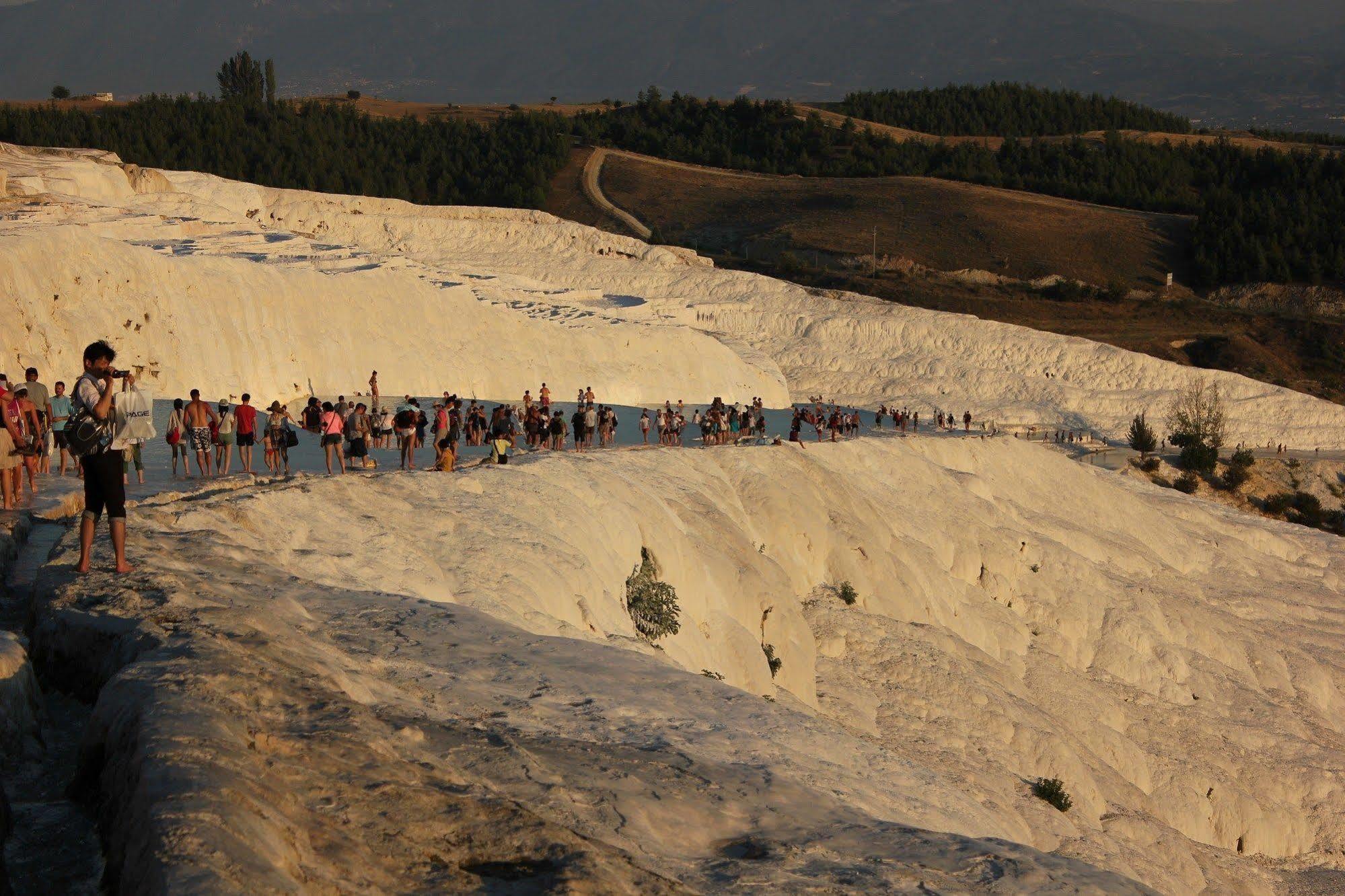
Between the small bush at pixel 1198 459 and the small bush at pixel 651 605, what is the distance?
3675 centimetres

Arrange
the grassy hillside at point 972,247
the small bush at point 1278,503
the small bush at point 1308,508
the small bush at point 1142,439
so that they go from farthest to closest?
the grassy hillside at point 972,247 → the small bush at point 1142,439 → the small bush at point 1278,503 → the small bush at point 1308,508

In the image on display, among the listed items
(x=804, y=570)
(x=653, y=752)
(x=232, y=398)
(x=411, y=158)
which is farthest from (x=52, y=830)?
(x=411, y=158)

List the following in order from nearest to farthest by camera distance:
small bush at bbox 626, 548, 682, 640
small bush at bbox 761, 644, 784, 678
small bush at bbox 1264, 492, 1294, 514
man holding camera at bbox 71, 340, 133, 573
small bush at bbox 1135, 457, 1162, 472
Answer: man holding camera at bbox 71, 340, 133, 573 < small bush at bbox 626, 548, 682, 640 < small bush at bbox 761, 644, 784, 678 < small bush at bbox 1264, 492, 1294, 514 < small bush at bbox 1135, 457, 1162, 472

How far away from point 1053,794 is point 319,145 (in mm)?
58057

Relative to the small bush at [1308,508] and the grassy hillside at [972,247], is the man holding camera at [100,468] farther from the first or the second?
the grassy hillside at [972,247]

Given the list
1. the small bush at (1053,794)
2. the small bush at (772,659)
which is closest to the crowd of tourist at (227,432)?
the small bush at (772,659)

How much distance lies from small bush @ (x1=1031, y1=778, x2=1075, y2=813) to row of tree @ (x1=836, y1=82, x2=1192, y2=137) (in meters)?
93.7

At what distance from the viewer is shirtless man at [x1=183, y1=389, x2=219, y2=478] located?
16.2 m

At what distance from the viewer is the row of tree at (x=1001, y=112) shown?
112 meters

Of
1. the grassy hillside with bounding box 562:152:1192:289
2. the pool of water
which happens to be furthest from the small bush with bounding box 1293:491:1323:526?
the grassy hillside with bounding box 562:152:1192:289

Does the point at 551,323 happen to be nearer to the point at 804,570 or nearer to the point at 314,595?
the point at 804,570

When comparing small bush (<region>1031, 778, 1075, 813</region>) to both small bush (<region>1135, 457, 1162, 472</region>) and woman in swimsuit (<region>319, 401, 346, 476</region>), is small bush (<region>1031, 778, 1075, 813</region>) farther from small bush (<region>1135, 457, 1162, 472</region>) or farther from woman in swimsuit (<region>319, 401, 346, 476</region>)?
small bush (<region>1135, 457, 1162, 472</region>)

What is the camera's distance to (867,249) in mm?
74500

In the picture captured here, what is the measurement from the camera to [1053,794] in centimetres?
1897
